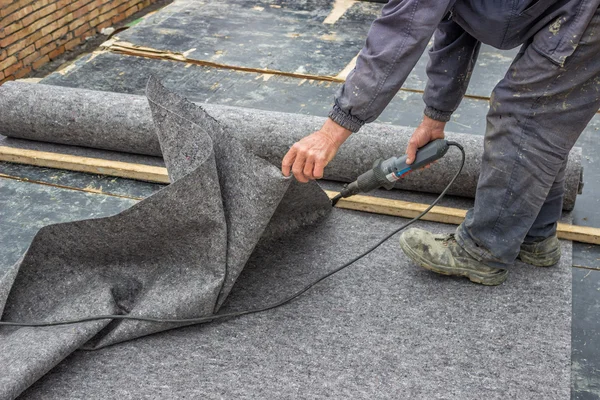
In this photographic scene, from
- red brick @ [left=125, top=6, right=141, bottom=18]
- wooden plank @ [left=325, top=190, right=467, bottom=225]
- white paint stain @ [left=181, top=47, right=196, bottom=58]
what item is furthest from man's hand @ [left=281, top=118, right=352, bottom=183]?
red brick @ [left=125, top=6, right=141, bottom=18]

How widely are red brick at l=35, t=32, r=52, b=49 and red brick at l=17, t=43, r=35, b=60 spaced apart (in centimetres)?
4

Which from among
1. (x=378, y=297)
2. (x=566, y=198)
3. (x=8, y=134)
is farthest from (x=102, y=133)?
(x=566, y=198)

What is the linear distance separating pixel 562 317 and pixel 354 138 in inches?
33.8

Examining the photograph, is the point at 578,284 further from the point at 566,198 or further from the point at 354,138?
the point at 354,138

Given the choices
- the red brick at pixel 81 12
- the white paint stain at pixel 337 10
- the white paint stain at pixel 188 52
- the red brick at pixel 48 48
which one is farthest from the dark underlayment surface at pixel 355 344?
the red brick at pixel 81 12

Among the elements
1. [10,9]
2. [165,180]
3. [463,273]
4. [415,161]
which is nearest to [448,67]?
[415,161]

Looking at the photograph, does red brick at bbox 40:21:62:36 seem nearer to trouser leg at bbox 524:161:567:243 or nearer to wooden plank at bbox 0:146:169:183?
wooden plank at bbox 0:146:169:183

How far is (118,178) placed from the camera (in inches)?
93.7

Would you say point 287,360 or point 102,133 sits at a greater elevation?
point 102,133

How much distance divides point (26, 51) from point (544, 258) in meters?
3.11

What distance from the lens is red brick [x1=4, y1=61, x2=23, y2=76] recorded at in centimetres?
371

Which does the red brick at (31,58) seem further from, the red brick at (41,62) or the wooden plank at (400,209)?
the wooden plank at (400,209)

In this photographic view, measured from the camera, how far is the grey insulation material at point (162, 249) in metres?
1.61

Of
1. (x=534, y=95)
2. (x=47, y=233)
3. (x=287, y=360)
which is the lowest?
(x=287, y=360)
